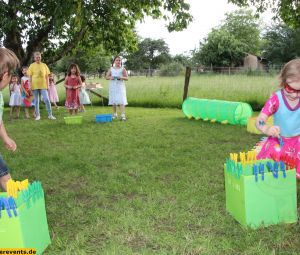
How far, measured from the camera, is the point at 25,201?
8.51 feet

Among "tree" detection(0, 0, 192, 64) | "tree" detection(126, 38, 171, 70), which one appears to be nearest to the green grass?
"tree" detection(0, 0, 192, 64)

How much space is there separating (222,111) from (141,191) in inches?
213

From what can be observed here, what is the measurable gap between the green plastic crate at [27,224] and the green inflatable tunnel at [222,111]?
21.9 ft

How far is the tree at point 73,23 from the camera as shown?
494 inches

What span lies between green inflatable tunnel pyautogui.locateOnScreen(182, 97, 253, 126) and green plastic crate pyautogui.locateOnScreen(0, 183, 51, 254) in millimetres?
6664

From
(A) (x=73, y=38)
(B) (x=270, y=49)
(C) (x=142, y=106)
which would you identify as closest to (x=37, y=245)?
(C) (x=142, y=106)

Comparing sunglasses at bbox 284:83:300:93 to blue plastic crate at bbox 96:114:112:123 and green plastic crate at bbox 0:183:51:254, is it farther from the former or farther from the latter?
blue plastic crate at bbox 96:114:112:123

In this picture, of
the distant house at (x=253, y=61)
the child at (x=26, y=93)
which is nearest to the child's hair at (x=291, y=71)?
the child at (x=26, y=93)

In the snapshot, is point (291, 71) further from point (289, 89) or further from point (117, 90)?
point (117, 90)

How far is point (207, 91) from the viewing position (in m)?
14.8

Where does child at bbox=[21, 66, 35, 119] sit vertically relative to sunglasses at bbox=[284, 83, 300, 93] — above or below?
below

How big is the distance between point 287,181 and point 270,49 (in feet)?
197

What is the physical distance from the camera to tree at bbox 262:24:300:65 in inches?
2110

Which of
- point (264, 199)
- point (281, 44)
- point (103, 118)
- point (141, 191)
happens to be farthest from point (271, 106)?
point (281, 44)
